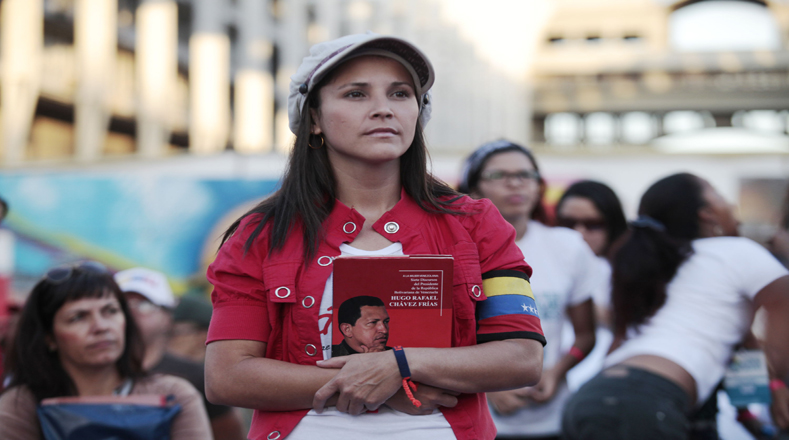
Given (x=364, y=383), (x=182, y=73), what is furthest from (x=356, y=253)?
(x=182, y=73)

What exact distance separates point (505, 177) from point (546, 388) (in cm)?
104

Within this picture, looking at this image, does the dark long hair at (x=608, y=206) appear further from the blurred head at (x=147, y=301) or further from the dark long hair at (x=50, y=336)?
the dark long hair at (x=50, y=336)

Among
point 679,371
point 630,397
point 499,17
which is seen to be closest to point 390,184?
point 630,397

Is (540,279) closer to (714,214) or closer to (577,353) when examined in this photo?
(577,353)

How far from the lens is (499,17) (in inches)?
1142

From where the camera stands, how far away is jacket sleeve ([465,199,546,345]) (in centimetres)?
154

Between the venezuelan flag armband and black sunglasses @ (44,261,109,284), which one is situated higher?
the venezuelan flag armband

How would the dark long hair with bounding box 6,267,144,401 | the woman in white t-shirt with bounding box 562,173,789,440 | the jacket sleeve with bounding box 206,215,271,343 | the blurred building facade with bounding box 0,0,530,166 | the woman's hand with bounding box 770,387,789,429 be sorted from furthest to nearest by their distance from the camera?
1. the blurred building facade with bounding box 0,0,530,166
2. the dark long hair with bounding box 6,267,144,401
3. the woman's hand with bounding box 770,387,789,429
4. the woman in white t-shirt with bounding box 562,173,789,440
5. the jacket sleeve with bounding box 206,215,271,343

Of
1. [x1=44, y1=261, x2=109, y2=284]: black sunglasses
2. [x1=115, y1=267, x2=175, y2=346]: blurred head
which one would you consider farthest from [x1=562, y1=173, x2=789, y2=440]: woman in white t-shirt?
[x1=115, y1=267, x2=175, y2=346]: blurred head

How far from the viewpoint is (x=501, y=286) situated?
5.16 ft

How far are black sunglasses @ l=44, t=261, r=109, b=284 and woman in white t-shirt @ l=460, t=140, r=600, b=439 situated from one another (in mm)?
1827

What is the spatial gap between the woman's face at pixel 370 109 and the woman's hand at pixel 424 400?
557 millimetres

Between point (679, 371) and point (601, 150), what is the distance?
20.0 ft

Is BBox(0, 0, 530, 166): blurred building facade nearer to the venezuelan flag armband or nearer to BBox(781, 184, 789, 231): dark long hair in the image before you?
BBox(781, 184, 789, 231): dark long hair
